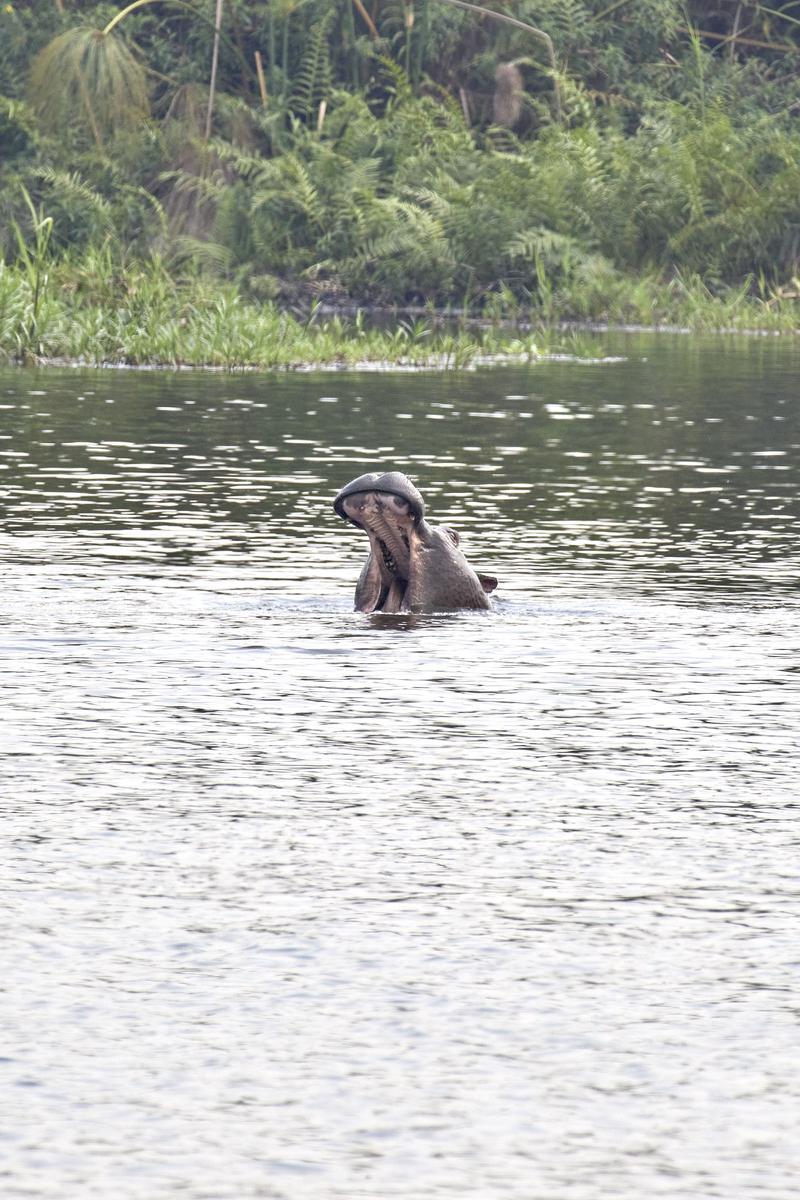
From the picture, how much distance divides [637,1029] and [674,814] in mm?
2144

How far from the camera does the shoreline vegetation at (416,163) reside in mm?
37281

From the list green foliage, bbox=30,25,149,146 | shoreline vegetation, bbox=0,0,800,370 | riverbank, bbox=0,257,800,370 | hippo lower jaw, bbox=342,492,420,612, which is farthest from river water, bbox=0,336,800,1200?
green foliage, bbox=30,25,149,146

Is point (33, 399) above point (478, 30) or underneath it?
underneath

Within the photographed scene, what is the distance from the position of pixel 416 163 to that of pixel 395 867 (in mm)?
33575

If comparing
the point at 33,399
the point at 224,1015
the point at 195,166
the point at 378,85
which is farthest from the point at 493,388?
the point at 224,1015

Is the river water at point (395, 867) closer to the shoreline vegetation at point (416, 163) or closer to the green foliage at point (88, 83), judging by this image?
the shoreline vegetation at point (416, 163)

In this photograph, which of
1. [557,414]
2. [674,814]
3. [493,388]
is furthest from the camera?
[493,388]

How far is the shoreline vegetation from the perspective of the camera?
122 feet

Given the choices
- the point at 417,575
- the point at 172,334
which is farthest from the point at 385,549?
the point at 172,334

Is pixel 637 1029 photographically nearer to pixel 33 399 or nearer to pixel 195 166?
pixel 33 399

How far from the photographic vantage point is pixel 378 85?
43.7m

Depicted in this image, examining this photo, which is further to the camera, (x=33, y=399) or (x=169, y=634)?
(x=33, y=399)

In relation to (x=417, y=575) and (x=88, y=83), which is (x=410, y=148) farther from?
(x=417, y=575)

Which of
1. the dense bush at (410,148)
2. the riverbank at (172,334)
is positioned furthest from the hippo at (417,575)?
the dense bush at (410,148)
